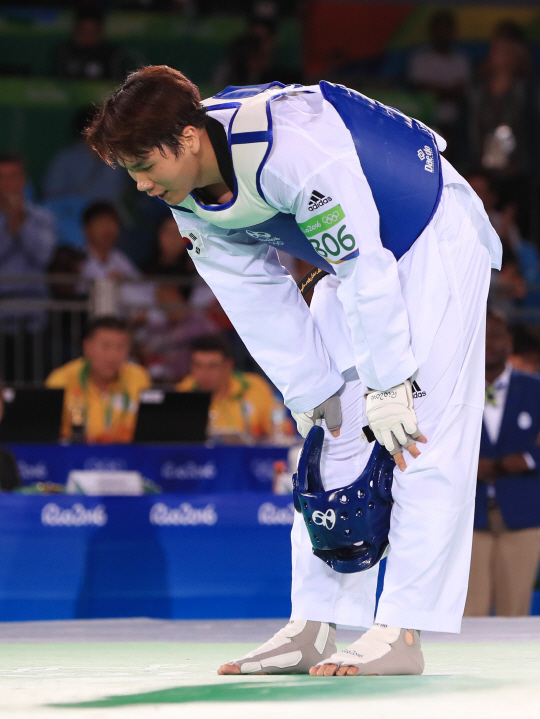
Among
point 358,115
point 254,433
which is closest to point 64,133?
point 254,433

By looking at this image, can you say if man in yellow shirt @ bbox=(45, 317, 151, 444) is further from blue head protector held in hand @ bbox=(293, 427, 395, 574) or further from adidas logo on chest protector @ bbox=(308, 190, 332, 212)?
adidas logo on chest protector @ bbox=(308, 190, 332, 212)

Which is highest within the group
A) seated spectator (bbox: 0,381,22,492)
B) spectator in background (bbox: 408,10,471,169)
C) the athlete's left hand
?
spectator in background (bbox: 408,10,471,169)

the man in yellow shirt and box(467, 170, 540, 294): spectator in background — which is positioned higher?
box(467, 170, 540, 294): spectator in background

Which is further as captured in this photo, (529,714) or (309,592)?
(309,592)

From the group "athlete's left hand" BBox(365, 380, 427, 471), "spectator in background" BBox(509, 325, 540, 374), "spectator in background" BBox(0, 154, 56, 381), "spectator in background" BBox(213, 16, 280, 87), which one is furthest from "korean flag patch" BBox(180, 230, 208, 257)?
"spectator in background" BBox(213, 16, 280, 87)

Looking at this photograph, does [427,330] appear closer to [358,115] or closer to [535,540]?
[358,115]

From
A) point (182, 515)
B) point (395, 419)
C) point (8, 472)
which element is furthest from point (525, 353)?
point (395, 419)

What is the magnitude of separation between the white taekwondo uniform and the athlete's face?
0.08 m

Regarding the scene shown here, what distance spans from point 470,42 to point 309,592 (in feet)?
36.8

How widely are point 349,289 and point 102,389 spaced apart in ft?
16.7

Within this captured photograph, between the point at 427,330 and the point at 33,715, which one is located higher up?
the point at 427,330

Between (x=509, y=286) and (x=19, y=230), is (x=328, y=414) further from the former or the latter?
(x=19, y=230)

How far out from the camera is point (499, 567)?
19.2 ft

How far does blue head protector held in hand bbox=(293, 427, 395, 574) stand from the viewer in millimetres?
2662
